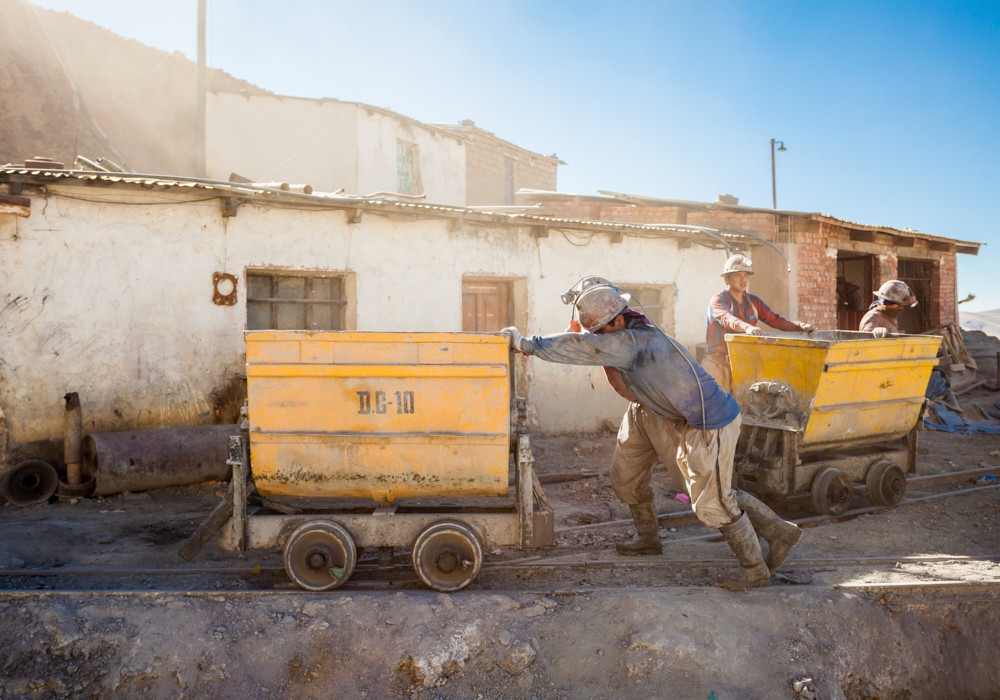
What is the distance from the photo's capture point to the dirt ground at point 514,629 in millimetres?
3369

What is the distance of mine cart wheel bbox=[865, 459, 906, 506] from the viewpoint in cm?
586

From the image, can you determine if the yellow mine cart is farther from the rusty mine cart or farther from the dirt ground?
the rusty mine cart

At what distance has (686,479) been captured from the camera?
3.97 metres

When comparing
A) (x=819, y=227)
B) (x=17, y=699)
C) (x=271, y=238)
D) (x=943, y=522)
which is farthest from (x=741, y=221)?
(x=17, y=699)

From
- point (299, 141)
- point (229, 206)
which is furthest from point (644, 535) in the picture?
point (299, 141)

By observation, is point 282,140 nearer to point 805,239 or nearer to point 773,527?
point 805,239

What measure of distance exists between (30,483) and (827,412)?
7572 millimetres

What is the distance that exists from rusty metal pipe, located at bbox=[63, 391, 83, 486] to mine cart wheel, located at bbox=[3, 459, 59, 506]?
0.16 m

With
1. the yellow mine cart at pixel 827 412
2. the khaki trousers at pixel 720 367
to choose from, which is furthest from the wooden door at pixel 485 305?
the yellow mine cart at pixel 827 412

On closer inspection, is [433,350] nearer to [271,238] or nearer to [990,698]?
[990,698]

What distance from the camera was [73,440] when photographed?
6457 millimetres

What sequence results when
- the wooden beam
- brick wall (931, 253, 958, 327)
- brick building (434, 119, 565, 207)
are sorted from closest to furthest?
the wooden beam → brick wall (931, 253, 958, 327) → brick building (434, 119, 565, 207)

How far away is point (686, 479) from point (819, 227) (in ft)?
29.9

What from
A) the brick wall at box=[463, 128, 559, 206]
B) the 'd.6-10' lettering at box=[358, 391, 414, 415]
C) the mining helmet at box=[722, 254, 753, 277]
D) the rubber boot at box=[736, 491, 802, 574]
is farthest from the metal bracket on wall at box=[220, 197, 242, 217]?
the brick wall at box=[463, 128, 559, 206]
